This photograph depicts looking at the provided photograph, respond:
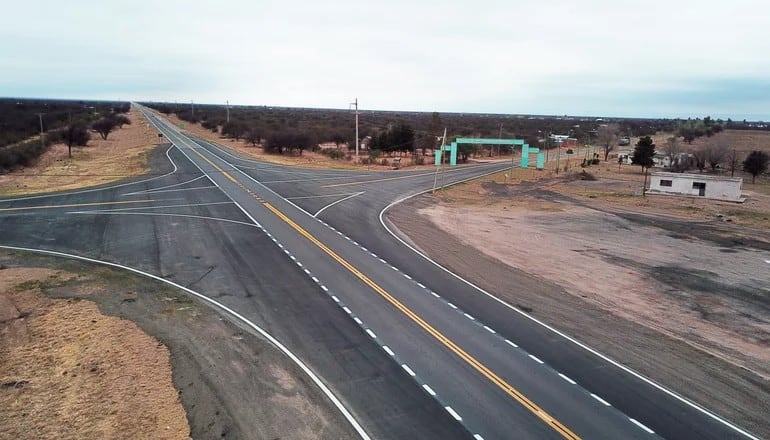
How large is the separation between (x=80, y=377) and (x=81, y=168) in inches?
2218

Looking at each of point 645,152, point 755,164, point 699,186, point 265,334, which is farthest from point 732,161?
point 265,334

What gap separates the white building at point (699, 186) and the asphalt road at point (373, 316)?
3800cm

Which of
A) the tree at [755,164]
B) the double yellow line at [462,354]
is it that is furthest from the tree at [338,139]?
the double yellow line at [462,354]

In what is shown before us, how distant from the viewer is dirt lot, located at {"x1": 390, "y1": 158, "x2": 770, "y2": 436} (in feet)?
56.9

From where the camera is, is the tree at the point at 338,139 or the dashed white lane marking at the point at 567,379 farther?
the tree at the point at 338,139

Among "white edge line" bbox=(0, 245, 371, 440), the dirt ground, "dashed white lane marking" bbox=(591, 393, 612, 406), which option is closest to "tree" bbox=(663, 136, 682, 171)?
the dirt ground

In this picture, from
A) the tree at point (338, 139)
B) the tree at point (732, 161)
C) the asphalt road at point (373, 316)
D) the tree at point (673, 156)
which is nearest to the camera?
the asphalt road at point (373, 316)

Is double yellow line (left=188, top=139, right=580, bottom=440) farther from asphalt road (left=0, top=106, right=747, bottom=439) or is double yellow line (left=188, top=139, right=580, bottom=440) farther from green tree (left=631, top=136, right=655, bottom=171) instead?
green tree (left=631, top=136, right=655, bottom=171)

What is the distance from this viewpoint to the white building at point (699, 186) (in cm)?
5619

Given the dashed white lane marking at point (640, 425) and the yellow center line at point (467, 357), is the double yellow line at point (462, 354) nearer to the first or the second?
the yellow center line at point (467, 357)

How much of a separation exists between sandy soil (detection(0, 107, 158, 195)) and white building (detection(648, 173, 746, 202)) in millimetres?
61190

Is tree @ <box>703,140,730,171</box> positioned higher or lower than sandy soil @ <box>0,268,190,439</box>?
higher

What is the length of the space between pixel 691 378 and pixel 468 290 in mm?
9603

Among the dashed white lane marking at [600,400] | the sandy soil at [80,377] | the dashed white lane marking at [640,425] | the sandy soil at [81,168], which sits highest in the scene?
the sandy soil at [81,168]
